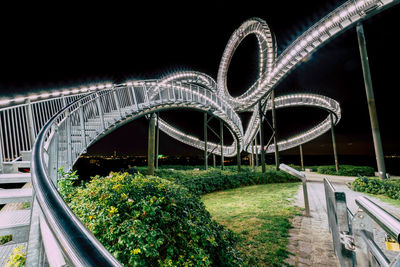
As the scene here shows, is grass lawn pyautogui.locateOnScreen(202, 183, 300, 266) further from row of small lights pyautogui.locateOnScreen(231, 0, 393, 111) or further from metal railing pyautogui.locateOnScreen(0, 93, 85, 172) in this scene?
row of small lights pyautogui.locateOnScreen(231, 0, 393, 111)

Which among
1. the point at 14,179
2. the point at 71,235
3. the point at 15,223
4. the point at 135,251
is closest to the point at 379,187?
the point at 135,251

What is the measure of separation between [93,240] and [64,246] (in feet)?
0.32

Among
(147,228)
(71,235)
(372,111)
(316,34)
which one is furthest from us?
(316,34)

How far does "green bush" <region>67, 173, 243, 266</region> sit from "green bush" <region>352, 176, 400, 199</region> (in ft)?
30.8

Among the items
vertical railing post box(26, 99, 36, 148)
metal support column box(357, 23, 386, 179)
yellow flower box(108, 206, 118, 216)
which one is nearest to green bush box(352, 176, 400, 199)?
metal support column box(357, 23, 386, 179)

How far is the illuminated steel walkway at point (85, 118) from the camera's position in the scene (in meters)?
0.91

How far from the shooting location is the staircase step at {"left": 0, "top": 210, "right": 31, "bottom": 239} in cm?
217

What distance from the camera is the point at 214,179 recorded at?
11789mm

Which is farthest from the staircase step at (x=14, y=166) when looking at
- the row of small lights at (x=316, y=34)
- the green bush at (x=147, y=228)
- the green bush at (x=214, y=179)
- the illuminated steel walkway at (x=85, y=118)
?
the row of small lights at (x=316, y=34)

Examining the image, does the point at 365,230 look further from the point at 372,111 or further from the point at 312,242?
the point at 372,111

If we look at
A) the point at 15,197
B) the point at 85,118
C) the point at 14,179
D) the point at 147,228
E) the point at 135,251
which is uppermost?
the point at 85,118

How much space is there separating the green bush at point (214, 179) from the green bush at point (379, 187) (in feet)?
18.8

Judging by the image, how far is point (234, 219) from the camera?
585cm

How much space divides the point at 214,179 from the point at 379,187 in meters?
8.14
